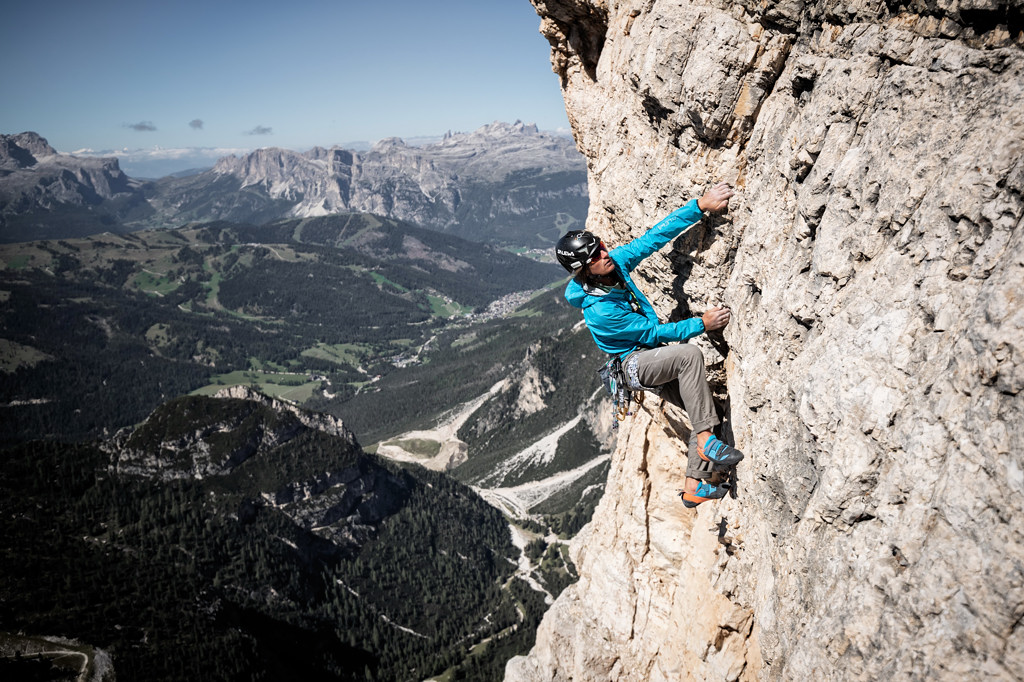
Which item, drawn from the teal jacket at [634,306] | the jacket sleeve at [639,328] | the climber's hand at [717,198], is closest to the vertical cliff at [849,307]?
the climber's hand at [717,198]

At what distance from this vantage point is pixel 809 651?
21.9ft

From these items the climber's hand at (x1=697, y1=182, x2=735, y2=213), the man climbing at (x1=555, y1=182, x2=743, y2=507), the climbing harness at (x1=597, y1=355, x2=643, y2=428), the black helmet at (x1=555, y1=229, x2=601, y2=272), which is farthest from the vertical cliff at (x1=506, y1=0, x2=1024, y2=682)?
the black helmet at (x1=555, y1=229, x2=601, y2=272)

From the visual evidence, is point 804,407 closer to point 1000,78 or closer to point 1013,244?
point 1013,244

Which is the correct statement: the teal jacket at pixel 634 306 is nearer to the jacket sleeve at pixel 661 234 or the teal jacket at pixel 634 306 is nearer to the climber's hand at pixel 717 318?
the jacket sleeve at pixel 661 234

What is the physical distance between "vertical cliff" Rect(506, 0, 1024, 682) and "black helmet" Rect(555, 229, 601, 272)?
6.31 feet

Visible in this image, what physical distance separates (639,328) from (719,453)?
8.15ft

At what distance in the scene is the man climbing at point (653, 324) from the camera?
32.4 feet

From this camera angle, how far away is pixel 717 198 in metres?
9.62

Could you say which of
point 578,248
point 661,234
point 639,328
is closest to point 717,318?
point 639,328

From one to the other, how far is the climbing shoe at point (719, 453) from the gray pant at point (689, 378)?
290 millimetres

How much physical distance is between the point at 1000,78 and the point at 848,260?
87.7 inches

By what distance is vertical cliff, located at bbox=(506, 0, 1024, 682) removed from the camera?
5.09 m

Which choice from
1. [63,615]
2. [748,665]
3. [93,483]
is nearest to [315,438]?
[93,483]

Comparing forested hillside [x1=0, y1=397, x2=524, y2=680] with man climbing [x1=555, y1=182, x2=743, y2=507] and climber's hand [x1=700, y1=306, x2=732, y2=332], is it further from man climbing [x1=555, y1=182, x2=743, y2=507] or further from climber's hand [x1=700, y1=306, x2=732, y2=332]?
climber's hand [x1=700, y1=306, x2=732, y2=332]
